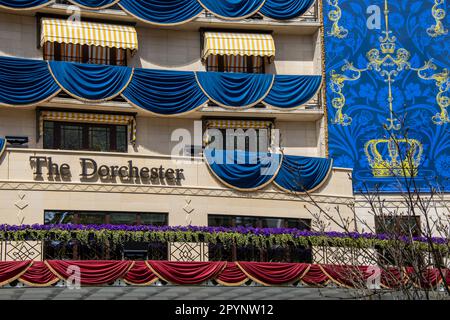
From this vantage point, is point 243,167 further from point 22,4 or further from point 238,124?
point 22,4

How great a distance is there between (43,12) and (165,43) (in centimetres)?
604

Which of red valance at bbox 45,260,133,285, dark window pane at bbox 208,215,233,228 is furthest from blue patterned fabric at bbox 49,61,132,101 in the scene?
red valance at bbox 45,260,133,285

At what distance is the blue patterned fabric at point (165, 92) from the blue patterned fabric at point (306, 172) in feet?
17.0

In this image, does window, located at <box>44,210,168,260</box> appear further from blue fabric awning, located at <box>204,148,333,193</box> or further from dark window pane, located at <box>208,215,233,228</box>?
blue fabric awning, located at <box>204,148,333,193</box>

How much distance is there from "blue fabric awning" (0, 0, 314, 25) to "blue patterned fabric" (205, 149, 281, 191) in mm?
7218

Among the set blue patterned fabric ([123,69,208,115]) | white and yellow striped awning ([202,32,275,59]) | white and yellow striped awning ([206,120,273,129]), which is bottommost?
white and yellow striped awning ([206,120,273,129])

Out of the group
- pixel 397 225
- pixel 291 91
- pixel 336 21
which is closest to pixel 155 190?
pixel 291 91

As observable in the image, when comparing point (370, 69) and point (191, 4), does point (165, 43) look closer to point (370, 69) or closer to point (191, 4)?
point (191, 4)

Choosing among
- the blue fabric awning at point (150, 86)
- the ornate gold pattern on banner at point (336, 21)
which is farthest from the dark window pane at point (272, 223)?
the ornate gold pattern on banner at point (336, 21)

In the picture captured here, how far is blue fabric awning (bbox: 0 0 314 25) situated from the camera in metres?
39.7

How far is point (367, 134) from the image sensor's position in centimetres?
4238

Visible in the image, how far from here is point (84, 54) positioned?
40500mm
